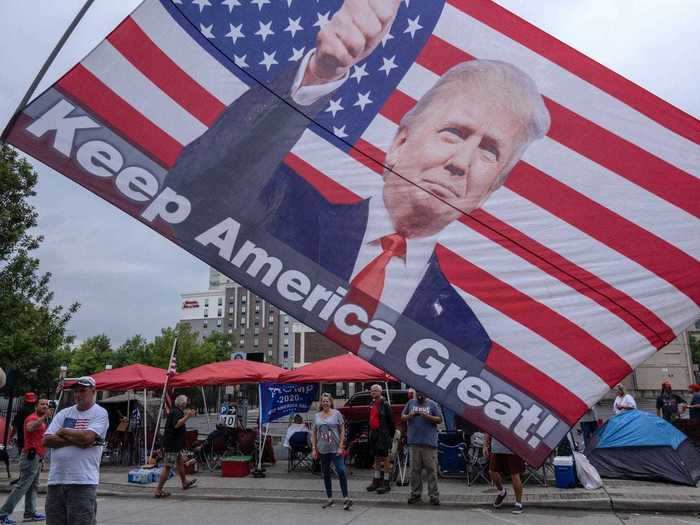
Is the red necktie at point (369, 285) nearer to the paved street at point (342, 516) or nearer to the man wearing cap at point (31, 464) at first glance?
the paved street at point (342, 516)

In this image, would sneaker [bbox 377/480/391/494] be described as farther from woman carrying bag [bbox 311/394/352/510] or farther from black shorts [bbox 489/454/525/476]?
black shorts [bbox 489/454/525/476]

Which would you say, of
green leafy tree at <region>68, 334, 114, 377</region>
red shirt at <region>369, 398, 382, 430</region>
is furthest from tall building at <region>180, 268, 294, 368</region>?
red shirt at <region>369, 398, 382, 430</region>

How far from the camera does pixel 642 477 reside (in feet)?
33.5

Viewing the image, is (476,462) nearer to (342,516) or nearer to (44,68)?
(342,516)

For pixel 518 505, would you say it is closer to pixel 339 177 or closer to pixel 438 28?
pixel 339 177

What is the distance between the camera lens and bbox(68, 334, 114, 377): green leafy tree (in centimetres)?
6950

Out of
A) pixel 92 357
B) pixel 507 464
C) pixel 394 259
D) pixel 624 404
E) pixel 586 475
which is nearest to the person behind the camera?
pixel 394 259

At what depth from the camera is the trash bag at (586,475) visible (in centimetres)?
957

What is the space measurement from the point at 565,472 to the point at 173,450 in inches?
268

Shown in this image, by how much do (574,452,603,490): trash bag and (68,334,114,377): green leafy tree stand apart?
2641 inches

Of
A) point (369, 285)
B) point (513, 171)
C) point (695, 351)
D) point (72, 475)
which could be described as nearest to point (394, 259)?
point (369, 285)

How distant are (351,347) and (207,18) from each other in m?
3.70

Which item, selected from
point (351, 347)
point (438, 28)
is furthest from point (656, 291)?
point (438, 28)

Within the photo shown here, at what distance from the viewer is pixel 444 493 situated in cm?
989
